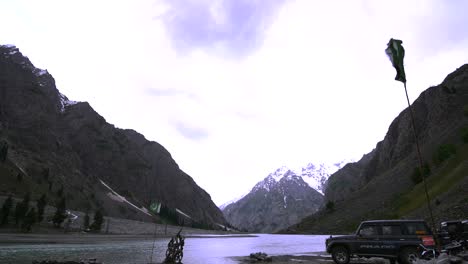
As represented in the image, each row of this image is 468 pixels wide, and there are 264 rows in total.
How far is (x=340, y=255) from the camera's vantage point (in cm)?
2795

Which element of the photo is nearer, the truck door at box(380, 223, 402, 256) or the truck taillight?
the truck taillight

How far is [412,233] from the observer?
1011 inches

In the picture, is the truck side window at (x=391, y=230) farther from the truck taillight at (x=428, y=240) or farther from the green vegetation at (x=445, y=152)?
the green vegetation at (x=445, y=152)

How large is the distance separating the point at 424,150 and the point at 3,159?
186976 millimetres

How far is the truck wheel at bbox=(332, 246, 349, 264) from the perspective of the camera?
27703 millimetres

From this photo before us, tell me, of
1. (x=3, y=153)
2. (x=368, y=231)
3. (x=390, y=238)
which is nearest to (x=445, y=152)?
(x=368, y=231)

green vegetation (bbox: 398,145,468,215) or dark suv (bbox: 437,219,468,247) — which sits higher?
green vegetation (bbox: 398,145,468,215)

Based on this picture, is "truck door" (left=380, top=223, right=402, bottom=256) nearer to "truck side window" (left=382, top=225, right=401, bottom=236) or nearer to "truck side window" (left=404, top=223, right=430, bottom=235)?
"truck side window" (left=382, top=225, right=401, bottom=236)

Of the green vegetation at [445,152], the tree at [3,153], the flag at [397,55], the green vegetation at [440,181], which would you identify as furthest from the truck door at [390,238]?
the tree at [3,153]

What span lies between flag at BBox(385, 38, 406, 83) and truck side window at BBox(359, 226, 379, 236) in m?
13.5

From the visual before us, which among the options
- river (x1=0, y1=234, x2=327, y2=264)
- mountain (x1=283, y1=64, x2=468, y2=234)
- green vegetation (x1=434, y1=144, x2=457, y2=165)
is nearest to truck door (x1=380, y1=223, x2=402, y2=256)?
river (x1=0, y1=234, x2=327, y2=264)

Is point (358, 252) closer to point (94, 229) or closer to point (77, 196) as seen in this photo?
point (94, 229)

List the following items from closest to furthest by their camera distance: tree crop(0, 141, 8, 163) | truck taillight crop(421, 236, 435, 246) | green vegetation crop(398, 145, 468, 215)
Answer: truck taillight crop(421, 236, 435, 246) → green vegetation crop(398, 145, 468, 215) → tree crop(0, 141, 8, 163)

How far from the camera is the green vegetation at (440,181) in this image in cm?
9106
